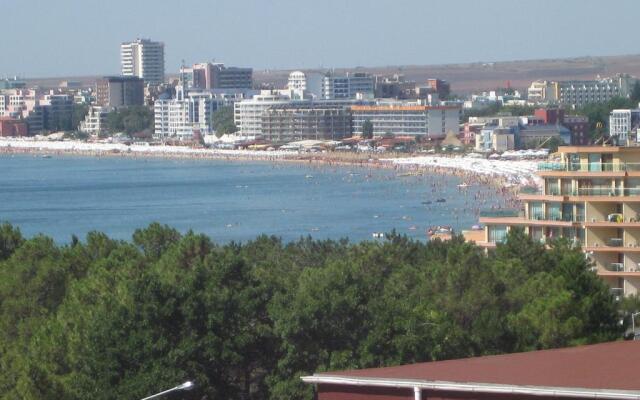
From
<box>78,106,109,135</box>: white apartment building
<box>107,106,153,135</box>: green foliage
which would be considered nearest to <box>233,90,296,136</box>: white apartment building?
<box>107,106,153,135</box>: green foliage

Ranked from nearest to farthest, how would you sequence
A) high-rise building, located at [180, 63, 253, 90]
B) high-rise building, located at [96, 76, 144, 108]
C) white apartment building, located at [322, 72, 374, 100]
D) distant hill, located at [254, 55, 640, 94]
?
white apartment building, located at [322, 72, 374, 100] < high-rise building, located at [96, 76, 144, 108] < high-rise building, located at [180, 63, 253, 90] < distant hill, located at [254, 55, 640, 94]

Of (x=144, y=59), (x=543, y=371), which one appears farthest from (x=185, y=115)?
(x=543, y=371)

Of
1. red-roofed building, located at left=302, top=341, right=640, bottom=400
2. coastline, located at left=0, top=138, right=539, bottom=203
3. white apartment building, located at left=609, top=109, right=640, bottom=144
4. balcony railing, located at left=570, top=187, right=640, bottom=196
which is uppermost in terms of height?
red-roofed building, located at left=302, top=341, right=640, bottom=400

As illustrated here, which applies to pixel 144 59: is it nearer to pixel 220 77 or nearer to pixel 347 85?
pixel 220 77

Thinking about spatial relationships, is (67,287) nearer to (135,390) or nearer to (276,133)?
(135,390)

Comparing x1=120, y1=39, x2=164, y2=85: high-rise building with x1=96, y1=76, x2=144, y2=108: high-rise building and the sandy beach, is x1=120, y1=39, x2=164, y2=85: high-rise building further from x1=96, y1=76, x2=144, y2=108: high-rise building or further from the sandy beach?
the sandy beach

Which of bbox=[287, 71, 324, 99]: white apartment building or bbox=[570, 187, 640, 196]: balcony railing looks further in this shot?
bbox=[287, 71, 324, 99]: white apartment building
